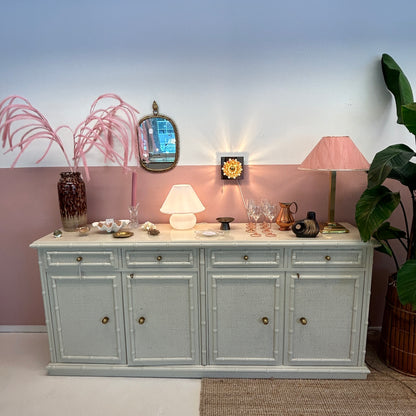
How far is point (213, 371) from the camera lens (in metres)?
2.03

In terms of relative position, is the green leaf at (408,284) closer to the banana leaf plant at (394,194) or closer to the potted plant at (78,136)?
the banana leaf plant at (394,194)

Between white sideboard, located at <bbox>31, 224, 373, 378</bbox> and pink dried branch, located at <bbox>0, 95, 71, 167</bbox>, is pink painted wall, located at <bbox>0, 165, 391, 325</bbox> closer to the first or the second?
pink dried branch, located at <bbox>0, 95, 71, 167</bbox>

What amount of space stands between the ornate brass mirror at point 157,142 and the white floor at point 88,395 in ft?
Answer: 4.66

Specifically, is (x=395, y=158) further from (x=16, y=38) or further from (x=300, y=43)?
(x=16, y=38)

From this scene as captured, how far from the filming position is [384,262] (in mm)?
2408

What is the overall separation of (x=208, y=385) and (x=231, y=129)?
1.67 m

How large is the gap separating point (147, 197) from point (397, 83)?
1812 millimetres

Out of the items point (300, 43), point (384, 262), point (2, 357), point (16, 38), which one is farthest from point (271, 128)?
point (2, 357)

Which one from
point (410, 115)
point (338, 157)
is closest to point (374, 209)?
point (338, 157)

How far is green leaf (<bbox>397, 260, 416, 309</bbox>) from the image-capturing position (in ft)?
5.56

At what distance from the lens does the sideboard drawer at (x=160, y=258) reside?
6.35 ft

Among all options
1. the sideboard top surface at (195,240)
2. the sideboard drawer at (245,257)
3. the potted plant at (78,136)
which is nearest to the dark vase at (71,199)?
the potted plant at (78,136)

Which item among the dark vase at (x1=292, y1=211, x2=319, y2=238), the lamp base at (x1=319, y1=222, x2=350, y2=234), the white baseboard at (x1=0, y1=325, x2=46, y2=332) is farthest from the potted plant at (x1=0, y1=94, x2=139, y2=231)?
the lamp base at (x1=319, y1=222, x2=350, y2=234)

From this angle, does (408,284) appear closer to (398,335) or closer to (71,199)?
(398,335)
